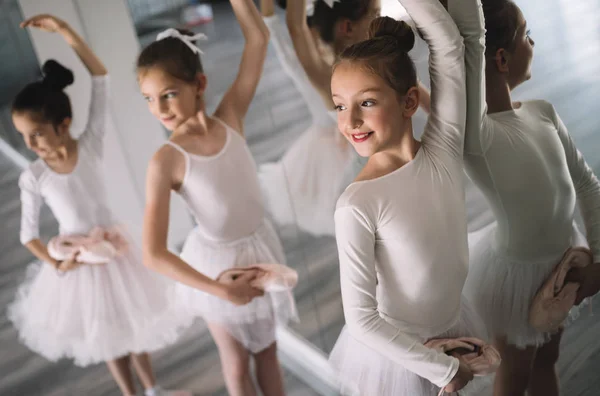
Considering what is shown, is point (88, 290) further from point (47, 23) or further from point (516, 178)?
point (516, 178)

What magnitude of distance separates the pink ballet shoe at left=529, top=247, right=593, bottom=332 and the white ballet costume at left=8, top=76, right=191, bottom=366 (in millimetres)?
943

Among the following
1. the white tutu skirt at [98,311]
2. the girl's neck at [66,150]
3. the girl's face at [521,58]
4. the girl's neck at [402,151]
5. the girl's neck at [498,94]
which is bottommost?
the white tutu skirt at [98,311]

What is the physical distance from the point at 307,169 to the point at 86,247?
22.2 inches

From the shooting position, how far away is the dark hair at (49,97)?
1.36 meters

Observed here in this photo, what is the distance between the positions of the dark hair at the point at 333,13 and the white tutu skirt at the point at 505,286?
36 cm

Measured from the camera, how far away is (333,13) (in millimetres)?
993

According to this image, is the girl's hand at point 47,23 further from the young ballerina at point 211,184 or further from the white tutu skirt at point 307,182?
the white tutu skirt at point 307,182

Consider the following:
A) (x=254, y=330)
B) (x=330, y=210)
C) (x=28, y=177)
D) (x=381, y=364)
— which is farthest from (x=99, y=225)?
(x=381, y=364)

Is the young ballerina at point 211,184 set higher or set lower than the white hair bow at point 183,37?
lower

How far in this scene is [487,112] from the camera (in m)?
0.78

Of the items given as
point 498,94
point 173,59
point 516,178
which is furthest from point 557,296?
point 173,59

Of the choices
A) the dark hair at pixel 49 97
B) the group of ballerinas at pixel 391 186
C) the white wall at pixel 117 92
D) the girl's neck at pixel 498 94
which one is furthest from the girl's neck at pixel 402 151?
the dark hair at pixel 49 97

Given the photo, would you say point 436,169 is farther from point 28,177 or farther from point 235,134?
point 28,177

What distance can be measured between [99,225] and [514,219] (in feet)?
A: 3.26
